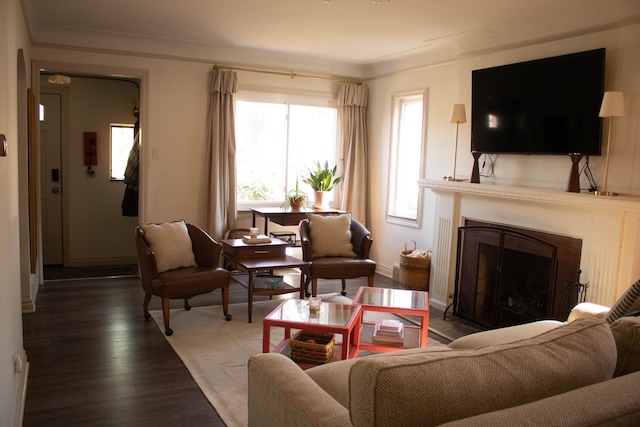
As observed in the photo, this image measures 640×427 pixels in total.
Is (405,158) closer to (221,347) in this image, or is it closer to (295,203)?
(295,203)

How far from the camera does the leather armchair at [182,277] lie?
13.4 feet

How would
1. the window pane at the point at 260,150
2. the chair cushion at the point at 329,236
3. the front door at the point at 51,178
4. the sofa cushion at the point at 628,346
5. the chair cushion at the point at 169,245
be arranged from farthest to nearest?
the front door at the point at 51,178
the window pane at the point at 260,150
the chair cushion at the point at 329,236
the chair cushion at the point at 169,245
the sofa cushion at the point at 628,346

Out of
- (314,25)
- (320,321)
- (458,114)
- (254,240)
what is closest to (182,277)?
(254,240)

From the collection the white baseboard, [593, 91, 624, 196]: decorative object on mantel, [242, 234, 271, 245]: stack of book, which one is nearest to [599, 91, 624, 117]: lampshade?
[593, 91, 624, 196]: decorative object on mantel

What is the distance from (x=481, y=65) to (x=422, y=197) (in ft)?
5.19

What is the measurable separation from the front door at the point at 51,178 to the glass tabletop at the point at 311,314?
427cm

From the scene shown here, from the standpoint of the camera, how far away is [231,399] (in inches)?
120

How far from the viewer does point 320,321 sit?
10.9 feet

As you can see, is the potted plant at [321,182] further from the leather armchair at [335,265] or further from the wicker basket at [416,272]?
the wicker basket at [416,272]

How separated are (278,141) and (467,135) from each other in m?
2.36

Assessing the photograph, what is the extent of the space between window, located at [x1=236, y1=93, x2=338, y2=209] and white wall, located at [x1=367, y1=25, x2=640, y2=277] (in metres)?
0.62

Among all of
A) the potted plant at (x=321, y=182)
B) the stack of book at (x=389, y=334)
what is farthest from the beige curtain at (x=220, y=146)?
the stack of book at (x=389, y=334)

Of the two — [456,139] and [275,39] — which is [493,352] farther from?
[275,39]

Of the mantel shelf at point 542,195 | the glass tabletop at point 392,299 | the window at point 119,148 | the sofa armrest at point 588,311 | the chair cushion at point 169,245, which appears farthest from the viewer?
the window at point 119,148
